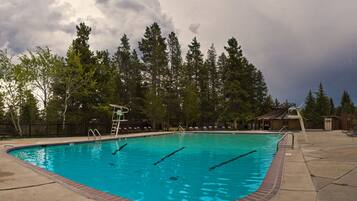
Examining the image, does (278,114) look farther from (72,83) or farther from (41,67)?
(41,67)

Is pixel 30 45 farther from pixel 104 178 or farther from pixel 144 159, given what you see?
pixel 104 178

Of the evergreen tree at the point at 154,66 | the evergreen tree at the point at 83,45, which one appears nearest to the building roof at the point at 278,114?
the evergreen tree at the point at 154,66

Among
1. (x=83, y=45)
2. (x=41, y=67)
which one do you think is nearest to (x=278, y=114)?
(x=83, y=45)

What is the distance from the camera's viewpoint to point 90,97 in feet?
91.0

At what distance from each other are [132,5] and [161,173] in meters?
17.5

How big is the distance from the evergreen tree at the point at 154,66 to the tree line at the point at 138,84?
0.39 feet

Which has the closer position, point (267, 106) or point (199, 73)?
point (199, 73)

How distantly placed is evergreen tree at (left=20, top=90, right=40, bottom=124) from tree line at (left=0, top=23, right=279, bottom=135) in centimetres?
8

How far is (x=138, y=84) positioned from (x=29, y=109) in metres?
19.1

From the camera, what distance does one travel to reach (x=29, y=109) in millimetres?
27250

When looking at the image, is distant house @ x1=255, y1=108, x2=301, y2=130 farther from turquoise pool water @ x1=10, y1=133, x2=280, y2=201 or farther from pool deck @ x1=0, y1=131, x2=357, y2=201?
pool deck @ x1=0, y1=131, x2=357, y2=201

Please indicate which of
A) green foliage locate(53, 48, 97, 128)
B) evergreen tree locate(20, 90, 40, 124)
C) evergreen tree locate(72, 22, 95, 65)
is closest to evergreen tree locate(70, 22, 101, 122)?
evergreen tree locate(72, 22, 95, 65)

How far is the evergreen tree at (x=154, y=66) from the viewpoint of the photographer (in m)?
37.2

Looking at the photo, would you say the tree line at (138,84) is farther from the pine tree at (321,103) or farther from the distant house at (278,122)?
the pine tree at (321,103)
